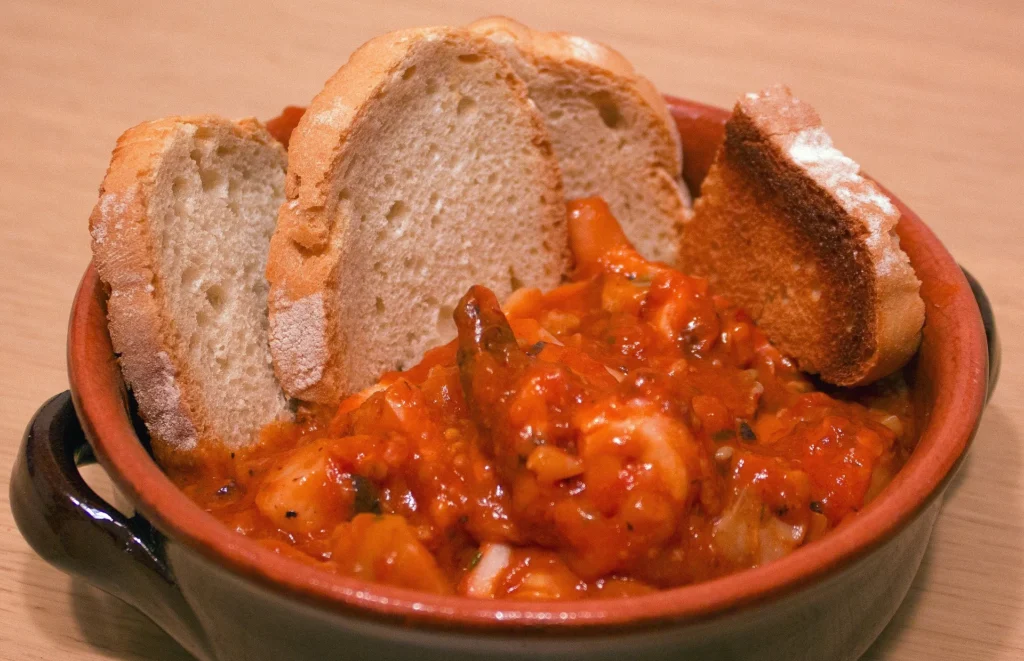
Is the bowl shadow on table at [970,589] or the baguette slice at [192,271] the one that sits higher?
the baguette slice at [192,271]

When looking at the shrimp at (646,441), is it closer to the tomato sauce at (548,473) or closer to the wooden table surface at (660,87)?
the tomato sauce at (548,473)

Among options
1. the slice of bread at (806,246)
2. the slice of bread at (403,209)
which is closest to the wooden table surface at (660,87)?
the slice of bread at (806,246)

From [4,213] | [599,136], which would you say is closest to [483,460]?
[599,136]

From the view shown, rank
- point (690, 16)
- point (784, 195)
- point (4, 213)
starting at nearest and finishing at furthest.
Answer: point (784, 195) → point (4, 213) → point (690, 16)

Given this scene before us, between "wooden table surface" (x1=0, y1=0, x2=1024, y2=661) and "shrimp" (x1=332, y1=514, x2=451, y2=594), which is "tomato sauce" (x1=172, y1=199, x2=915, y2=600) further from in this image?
"wooden table surface" (x1=0, y1=0, x2=1024, y2=661)

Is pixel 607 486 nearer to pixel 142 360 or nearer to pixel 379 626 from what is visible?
pixel 379 626
